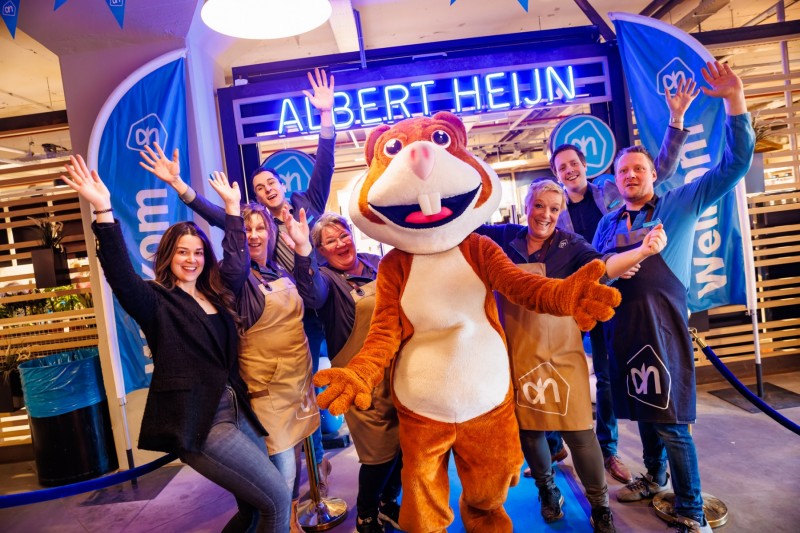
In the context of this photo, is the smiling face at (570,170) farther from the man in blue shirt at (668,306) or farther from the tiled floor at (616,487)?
the tiled floor at (616,487)

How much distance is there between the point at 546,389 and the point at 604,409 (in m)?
1.07

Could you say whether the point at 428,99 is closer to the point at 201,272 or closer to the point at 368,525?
the point at 201,272

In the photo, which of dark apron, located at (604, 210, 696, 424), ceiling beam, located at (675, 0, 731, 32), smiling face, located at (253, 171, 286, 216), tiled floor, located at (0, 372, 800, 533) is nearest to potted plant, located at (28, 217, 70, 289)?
tiled floor, located at (0, 372, 800, 533)

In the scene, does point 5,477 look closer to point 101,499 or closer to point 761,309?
point 101,499

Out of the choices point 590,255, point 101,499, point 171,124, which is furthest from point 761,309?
point 101,499

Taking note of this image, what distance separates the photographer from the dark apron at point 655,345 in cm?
218

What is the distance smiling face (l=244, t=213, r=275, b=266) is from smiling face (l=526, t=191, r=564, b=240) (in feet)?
4.29

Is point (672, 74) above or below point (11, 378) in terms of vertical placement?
above

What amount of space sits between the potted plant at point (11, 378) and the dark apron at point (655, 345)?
4803 millimetres

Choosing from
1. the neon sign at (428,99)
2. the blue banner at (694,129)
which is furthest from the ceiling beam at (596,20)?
the neon sign at (428,99)

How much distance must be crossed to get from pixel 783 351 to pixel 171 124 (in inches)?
225

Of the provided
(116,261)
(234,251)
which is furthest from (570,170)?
(116,261)

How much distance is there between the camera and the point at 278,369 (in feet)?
7.20

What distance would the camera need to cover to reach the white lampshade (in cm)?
241
